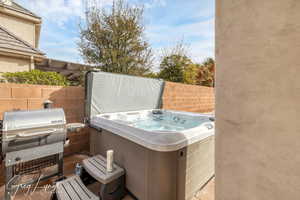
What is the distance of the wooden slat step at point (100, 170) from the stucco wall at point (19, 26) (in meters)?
6.86

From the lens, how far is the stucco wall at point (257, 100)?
608 millimetres

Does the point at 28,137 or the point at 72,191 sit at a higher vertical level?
the point at 28,137

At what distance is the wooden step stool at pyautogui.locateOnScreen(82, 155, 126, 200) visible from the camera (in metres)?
1.57

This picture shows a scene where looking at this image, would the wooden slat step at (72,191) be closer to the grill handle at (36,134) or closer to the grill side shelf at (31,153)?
the grill side shelf at (31,153)

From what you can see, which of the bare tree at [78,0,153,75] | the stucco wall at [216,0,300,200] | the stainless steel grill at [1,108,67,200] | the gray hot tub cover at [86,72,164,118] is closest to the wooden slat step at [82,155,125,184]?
the stainless steel grill at [1,108,67,200]

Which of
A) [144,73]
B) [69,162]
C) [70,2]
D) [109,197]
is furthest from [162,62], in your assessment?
[109,197]

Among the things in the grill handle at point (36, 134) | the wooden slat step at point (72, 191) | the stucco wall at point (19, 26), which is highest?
the stucco wall at point (19, 26)

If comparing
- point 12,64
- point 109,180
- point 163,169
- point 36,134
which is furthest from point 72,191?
point 12,64

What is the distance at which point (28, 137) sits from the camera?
1504 millimetres

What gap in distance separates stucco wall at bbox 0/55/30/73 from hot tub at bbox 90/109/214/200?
4.12 meters

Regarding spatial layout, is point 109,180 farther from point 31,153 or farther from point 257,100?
→ point 257,100

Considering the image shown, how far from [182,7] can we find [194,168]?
377 cm

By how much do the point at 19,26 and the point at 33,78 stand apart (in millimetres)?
5178

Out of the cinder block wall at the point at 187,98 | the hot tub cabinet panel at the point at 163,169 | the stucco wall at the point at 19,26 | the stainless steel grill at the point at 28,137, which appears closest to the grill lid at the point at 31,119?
the stainless steel grill at the point at 28,137
